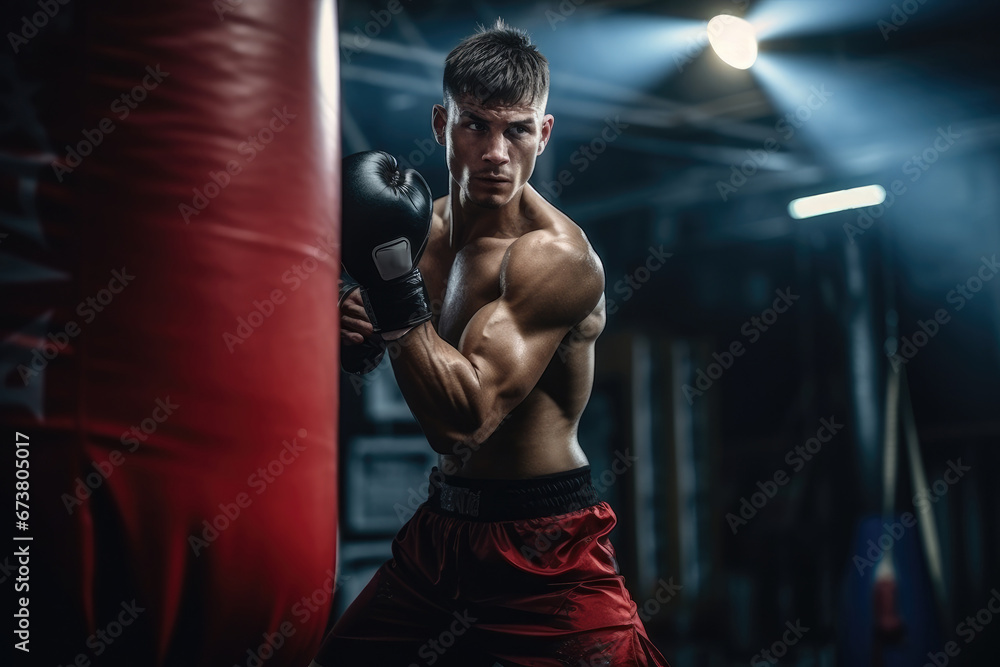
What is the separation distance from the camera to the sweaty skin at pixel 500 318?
1543 millimetres

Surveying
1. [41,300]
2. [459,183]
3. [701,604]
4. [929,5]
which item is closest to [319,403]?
[41,300]

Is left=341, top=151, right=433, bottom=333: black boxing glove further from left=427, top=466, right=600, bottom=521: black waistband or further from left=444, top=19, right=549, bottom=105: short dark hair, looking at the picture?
left=427, top=466, right=600, bottom=521: black waistband

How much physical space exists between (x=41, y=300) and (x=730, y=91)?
4354mm
